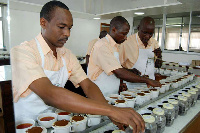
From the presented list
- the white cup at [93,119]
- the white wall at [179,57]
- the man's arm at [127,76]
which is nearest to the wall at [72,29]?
the white wall at [179,57]

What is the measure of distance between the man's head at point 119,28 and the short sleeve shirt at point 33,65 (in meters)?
0.81

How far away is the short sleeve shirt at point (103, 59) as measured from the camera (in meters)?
1.88

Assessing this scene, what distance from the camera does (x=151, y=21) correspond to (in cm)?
249

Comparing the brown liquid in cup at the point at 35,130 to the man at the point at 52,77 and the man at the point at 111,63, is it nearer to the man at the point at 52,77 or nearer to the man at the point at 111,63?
the man at the point at 52,77

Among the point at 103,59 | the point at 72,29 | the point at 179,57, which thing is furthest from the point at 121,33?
the point at 179,57

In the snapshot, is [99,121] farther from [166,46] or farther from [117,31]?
[166,46]

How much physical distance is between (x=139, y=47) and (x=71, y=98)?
2184 millimetres

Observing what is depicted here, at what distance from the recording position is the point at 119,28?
207 cm

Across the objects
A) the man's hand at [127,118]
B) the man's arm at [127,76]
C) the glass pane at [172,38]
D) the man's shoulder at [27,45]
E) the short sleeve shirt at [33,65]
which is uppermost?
the glass pane at [172,38]

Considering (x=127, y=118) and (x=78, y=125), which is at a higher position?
(x=127, y=118)

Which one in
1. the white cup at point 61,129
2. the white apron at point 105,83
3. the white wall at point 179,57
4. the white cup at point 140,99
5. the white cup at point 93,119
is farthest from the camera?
the white wall at point 179,57

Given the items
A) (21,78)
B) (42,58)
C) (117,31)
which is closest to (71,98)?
(21,78)

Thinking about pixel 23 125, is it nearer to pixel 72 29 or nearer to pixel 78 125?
pixel 78 125

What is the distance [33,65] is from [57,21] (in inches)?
14.7
